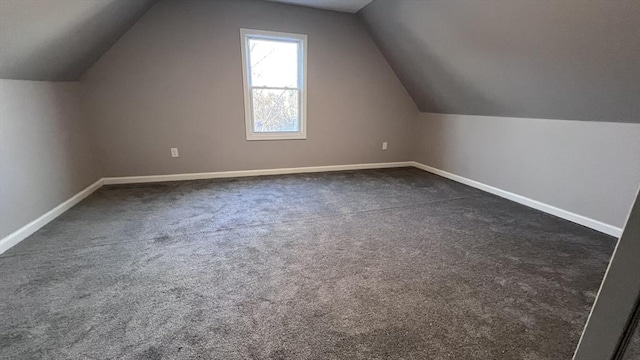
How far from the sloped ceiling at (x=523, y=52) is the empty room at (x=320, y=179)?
0.02 metres

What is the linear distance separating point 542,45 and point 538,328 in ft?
7.01

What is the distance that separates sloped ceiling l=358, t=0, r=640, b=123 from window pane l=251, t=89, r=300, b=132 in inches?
62.0

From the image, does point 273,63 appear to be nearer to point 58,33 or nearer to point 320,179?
point 320,179

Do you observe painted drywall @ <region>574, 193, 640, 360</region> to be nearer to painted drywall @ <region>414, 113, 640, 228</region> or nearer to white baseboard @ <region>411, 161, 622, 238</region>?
white baseboard @ <region>411, 161, 622, 238</region>

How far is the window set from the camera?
3.78m

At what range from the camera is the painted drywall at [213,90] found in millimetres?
3355

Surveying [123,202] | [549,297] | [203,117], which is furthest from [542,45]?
[123,202]

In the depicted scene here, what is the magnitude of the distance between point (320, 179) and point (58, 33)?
2994 mm

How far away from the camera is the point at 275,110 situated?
161 inches

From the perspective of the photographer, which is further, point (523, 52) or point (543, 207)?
point (543, 207)

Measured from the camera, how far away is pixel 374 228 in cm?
253

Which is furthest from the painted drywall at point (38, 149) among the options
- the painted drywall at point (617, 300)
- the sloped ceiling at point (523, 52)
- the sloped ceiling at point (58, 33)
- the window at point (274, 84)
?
the sloped ceiling at point (523, 52)

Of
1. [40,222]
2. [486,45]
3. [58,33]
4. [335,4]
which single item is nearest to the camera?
[58,33]

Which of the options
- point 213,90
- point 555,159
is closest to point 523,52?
point 555,159
